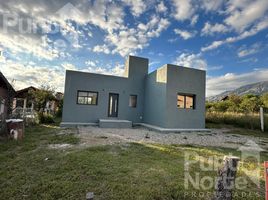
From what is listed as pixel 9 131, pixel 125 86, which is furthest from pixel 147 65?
pixel 9 131

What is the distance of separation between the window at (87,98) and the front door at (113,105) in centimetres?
103

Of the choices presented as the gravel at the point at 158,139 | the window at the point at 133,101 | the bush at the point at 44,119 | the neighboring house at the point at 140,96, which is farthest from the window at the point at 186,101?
the bush at the point at 44,119

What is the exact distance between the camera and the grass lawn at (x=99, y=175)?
239 cm

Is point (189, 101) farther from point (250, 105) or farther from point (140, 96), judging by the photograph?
point (250, 105)

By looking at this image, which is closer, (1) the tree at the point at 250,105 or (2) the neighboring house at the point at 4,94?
(2) the neighboring house at the point at 4,94

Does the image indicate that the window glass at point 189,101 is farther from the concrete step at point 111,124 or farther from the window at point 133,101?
the concrete step at point 111,124

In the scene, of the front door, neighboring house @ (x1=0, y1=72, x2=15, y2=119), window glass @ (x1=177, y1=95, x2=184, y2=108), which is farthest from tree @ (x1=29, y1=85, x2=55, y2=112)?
window glass @ (x1=177, y1=95, x2=184, y2=108)

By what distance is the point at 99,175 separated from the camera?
117 inches

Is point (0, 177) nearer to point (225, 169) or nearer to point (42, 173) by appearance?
point (42, 173)

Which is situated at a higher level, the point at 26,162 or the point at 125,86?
the point at 125,86

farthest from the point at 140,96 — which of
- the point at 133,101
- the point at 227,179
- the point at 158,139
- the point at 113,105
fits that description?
the point at 227,179

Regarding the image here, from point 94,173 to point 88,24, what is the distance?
25.2 ft

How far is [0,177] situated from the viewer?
289 cm

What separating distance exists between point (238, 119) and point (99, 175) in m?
13.3
